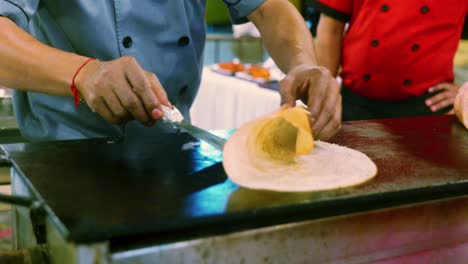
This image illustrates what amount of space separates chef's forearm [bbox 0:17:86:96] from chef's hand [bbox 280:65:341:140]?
54 centimetres

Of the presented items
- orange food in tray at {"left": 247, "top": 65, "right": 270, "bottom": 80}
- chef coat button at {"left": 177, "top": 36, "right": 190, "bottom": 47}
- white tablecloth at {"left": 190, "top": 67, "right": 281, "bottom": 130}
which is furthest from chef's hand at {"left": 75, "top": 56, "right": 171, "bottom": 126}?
orange food in tray at {"left": 247, "top": 65, "right": 270, "bottom": 80}

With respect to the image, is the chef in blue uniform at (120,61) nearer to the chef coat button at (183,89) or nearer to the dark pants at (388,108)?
the chef coat button at (183,89)

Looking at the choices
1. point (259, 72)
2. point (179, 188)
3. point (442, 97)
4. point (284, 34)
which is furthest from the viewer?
point (259, 72)

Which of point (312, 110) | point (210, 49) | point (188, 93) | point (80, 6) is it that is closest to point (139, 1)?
point (80, 6)

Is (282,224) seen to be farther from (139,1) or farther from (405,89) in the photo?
(405,89)

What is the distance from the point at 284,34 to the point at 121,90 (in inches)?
32.2

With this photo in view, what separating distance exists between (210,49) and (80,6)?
7757 mm

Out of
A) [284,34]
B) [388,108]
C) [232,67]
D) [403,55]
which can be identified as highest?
[284,34]

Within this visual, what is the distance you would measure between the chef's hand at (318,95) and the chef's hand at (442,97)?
1.09 meters

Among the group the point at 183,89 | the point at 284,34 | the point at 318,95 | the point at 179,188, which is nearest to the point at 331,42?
the point at 284,34

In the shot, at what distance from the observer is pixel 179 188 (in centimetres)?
105

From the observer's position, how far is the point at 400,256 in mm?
1163

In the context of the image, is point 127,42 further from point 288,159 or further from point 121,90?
point 288,159

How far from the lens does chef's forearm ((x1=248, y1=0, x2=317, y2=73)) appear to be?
6.02 ft
